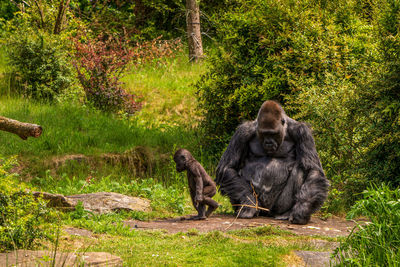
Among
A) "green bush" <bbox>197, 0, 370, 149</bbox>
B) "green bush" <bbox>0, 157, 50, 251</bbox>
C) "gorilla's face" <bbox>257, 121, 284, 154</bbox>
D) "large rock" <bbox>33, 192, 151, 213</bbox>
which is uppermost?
"green bush" <bbox>197, 0, 370, 149</bbox>

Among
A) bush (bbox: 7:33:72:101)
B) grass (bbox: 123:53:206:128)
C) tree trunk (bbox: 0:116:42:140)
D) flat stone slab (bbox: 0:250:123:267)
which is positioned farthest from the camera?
grass (bbox: 123:53:206:128)

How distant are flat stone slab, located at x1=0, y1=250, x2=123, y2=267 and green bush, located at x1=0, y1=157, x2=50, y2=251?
144mm

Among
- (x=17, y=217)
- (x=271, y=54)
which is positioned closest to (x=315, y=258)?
(x=17, y=217)

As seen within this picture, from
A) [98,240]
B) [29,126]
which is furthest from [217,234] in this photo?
[29,126]

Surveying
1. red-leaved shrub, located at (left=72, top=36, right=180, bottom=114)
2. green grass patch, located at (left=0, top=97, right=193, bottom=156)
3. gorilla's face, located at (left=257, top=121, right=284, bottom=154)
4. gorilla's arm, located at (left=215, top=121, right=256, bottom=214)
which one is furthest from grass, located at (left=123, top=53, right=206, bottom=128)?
gorilla's face, located at (left=257, top=121, right=284, bottom=154)

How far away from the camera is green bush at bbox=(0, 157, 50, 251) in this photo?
16.6 ft

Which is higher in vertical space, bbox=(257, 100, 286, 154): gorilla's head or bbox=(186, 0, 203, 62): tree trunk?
bbox=(186, 0, 203, 62): tree trunk

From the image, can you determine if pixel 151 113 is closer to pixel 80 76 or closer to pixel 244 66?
pixel 80 76

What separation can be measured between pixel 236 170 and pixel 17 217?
150 inches

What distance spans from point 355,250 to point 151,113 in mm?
10401

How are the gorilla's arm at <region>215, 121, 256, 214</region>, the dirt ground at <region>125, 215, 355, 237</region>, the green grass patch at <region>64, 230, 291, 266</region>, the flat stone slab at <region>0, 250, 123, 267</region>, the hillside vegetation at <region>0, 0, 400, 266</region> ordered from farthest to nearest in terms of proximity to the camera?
1. the gorilla's arm at <region>215, 121, 256, 214</region>
2. the dirt ground at <region>125, 215, 355, 237</region>
3. the hillside vegetation at <region>0, 0, 400, 266</region>
4. the green grass patch at <region>64, 230, 291, 266</region>
5. the flat stone slab at <region>0, 250, 123, 267</region>

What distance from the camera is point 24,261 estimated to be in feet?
14.8

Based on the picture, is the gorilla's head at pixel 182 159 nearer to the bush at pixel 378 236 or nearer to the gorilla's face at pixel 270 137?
the gorilla's face at pixel 270 137

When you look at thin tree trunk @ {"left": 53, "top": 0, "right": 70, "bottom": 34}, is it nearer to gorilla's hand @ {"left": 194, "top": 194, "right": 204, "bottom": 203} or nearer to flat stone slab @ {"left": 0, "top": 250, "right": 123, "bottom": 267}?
gorilla's hand @ {"left": 194, "top": 194, "right": 204, "bottom": 203}
